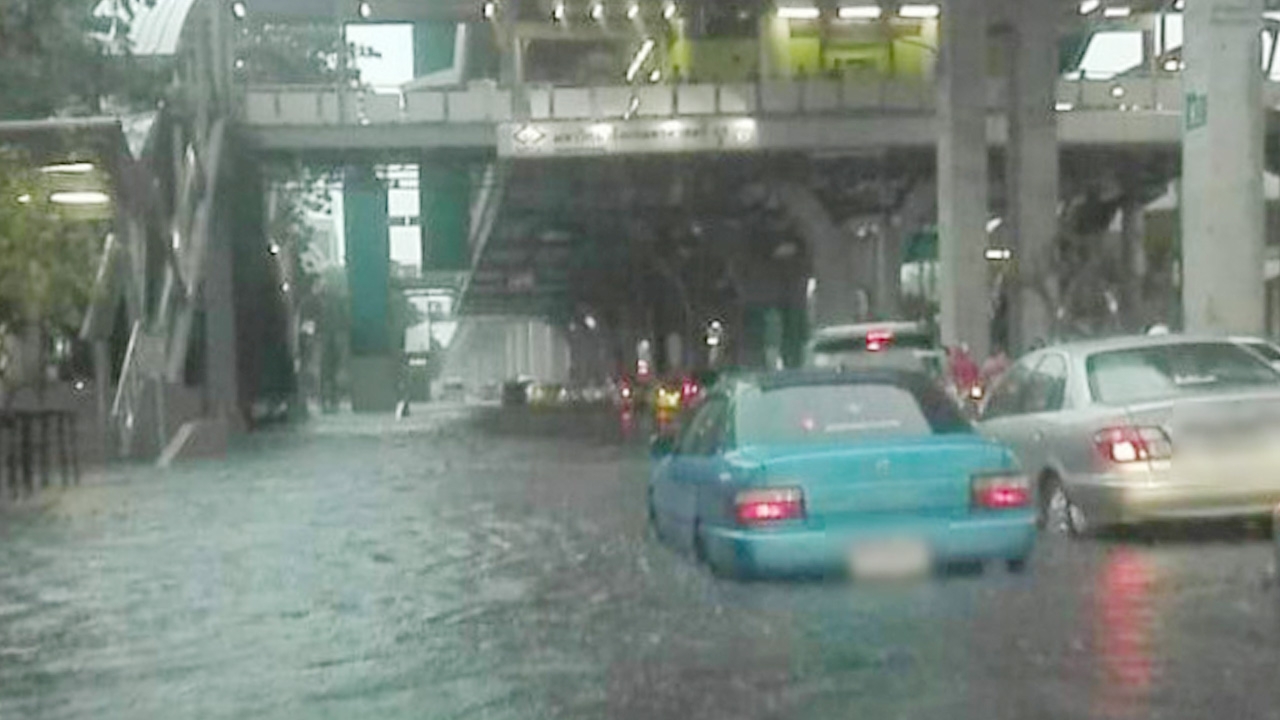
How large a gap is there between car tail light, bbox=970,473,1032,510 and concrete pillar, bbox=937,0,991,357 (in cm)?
3314

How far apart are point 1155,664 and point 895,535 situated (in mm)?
2633

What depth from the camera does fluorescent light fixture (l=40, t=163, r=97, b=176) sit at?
40250 millimetres

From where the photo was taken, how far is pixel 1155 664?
11273mm

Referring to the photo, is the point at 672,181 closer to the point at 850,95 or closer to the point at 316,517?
the point at 850,95

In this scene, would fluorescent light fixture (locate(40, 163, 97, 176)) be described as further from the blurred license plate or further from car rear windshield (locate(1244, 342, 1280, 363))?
the blurred license plate

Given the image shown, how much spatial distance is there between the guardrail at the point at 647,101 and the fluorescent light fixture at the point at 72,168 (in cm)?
1536

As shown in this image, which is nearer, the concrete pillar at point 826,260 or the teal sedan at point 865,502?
the teal sedan at point 865,502

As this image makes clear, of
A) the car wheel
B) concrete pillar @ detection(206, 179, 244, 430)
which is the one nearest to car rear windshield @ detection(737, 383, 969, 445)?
the car wheel

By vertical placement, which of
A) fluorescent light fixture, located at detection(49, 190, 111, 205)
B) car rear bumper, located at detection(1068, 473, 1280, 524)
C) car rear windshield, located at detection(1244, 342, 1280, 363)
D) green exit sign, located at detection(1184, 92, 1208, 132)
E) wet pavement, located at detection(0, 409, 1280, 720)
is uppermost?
green exit sign, located at detection(1184, 92, 1208, 132)

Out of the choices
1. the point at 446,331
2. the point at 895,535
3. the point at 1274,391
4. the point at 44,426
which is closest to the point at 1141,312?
the point at 44,426

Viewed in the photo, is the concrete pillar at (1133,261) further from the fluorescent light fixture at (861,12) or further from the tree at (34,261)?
the tree at (34,261)

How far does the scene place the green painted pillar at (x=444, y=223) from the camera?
250ft

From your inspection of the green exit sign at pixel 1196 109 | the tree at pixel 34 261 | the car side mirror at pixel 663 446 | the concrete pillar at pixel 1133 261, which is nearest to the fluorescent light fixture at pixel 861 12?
the concrete pillar at pixel 1133 261

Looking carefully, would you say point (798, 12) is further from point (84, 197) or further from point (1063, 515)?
point (1063, 515)
